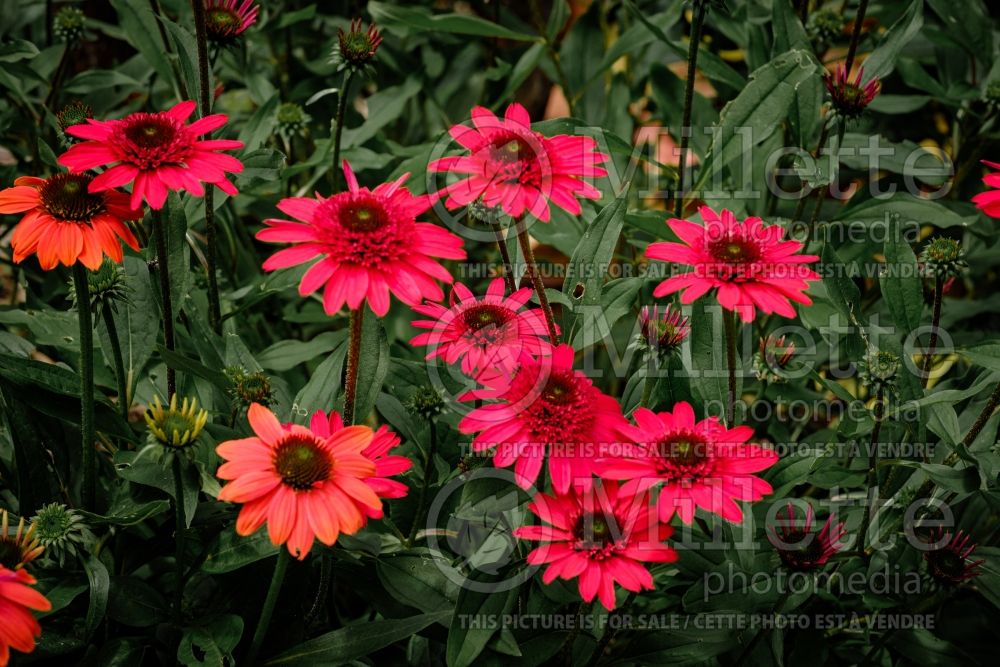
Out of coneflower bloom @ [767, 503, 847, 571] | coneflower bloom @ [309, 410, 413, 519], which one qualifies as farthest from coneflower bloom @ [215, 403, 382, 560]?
coneflower bloom @ [767, 503, 847, 571]

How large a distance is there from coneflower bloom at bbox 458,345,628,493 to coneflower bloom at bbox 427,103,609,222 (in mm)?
149

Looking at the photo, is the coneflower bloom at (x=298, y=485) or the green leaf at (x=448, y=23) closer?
the coneflower bloom at (x=298, y=485)

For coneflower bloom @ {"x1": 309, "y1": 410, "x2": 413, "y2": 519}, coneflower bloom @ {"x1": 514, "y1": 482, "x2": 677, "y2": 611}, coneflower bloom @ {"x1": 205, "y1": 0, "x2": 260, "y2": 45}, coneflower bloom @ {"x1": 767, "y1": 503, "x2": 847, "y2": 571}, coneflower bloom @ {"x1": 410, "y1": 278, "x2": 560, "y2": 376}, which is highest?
coneflower bloom @ {"x1": 205, "y1": 0, "x2": 260, "y2": 45}

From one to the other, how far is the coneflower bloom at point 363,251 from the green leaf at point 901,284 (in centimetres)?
59

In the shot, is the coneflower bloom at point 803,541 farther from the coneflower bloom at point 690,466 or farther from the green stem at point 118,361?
the green stem at point 118,361

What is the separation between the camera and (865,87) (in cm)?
132

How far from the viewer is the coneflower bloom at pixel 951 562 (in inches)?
42.8

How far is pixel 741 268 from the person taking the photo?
91 centimetres

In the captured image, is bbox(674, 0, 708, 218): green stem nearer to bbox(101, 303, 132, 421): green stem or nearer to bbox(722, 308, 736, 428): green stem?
bbox(722, 308, 736, 428): green stem

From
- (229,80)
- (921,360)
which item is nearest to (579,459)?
(921,360)

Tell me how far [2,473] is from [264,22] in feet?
2.85

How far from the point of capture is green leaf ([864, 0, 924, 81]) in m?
1.36

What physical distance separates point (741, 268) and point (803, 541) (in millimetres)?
338

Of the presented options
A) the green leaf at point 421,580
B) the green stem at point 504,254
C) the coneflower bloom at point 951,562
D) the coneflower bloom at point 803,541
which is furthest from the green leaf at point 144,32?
the coneflower bloom at point 951,562
